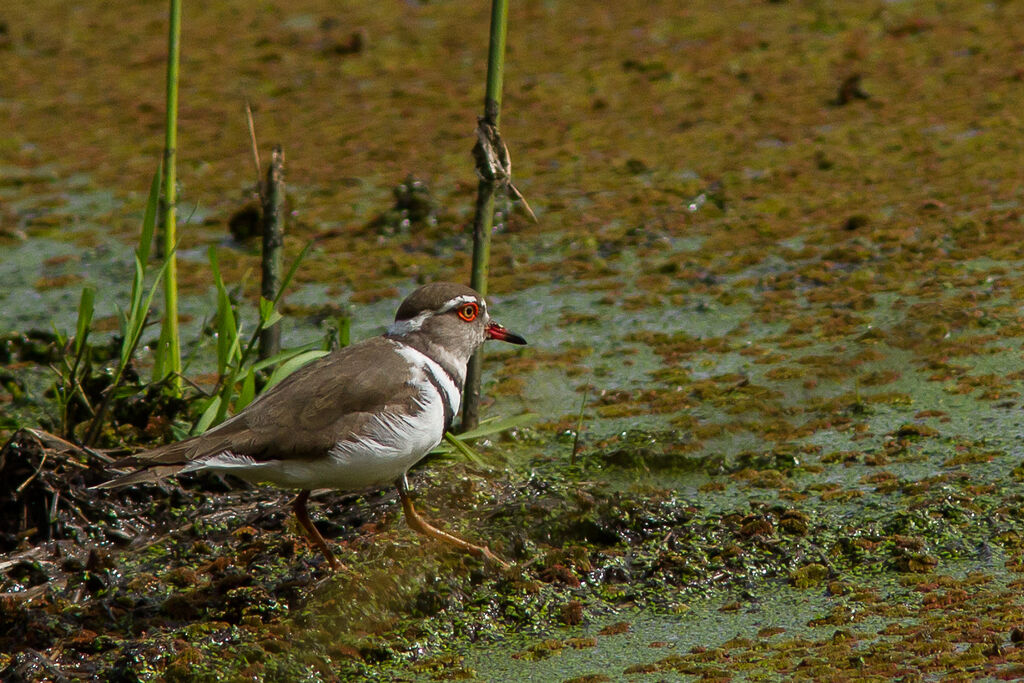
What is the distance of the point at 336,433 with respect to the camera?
13.3 feet

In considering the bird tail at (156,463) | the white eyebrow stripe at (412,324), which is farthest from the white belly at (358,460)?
the white eyebrow stripe at (412,324)

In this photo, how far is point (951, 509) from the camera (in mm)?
4090

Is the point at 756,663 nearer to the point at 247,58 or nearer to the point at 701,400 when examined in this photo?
the point at 701,400

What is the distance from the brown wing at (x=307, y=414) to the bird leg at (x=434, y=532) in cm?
32

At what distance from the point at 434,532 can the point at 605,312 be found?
1875 millimetres

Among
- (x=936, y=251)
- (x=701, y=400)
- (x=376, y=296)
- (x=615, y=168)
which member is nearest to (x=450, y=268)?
(x=376, y=296)

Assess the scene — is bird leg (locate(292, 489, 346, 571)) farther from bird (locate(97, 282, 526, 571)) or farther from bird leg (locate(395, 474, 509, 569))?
bird leg (locate(395, 474, 509, 569))

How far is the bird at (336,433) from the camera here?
3.97 m

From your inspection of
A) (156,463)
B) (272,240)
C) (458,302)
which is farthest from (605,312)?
(156,463)

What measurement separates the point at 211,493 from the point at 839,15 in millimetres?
5580

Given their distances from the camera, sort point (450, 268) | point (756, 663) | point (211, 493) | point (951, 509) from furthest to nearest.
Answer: point (450, 268) → point (211, 493) → point (951, 509) → point (756, 663)

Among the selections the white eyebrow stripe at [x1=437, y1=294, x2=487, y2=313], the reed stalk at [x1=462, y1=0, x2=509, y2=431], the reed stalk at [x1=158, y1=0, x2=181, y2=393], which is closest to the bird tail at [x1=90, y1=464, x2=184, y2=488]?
the reed stalk at [x1=158, y1=0, x2=181, y2=393]

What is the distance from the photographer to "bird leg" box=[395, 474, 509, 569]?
4.15 metres

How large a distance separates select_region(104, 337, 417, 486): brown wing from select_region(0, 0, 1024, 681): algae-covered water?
471 mm
